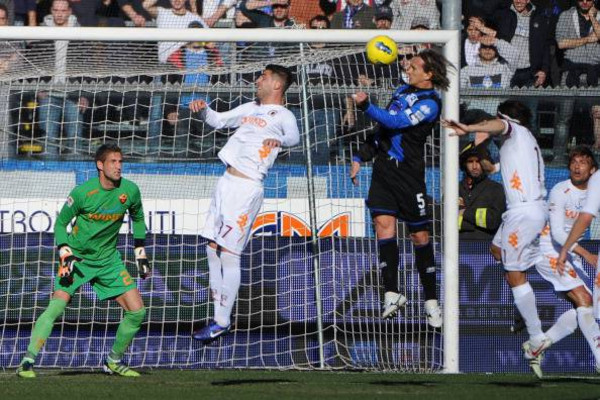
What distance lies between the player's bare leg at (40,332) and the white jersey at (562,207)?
168 inches

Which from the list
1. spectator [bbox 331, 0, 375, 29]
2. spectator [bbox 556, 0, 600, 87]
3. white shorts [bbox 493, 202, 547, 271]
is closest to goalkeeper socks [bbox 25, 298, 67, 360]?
white shorts [bbox 493, 202, 547, 271]

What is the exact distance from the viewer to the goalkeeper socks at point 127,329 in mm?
9781

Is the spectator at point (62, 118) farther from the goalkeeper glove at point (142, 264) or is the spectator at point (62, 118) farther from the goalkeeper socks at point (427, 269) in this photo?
the goalkeeper socks at point (427, 269)

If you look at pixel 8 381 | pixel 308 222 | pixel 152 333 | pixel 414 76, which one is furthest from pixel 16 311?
pixel 414 76

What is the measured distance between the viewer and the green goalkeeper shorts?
32.0 ft

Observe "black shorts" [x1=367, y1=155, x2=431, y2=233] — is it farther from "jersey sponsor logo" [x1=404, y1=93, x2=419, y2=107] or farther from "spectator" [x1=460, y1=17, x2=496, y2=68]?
"spectator" [x1=460, y1=17, x2=496, y2=68]

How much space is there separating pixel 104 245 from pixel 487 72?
5921 millimetres

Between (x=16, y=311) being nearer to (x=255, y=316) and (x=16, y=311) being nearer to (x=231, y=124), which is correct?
(x=255, y=316)

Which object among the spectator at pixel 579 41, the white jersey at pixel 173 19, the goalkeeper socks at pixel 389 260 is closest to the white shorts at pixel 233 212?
the goalkeeper socks at pixel 389 260

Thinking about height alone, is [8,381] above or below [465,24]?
below

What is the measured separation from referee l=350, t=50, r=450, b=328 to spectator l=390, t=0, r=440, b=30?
174 inches

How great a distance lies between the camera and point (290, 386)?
336 inches

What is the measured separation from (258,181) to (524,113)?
225 cm

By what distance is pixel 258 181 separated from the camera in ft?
30.5
